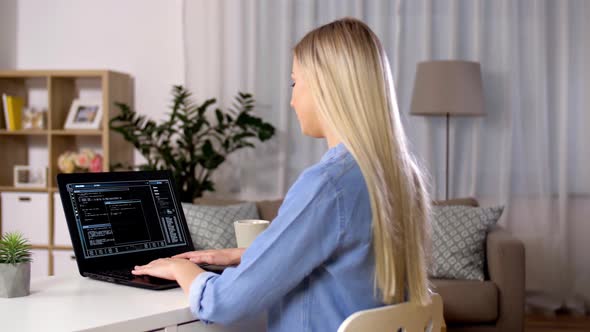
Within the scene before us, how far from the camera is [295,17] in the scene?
5.01 metres

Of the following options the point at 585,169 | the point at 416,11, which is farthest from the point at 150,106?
the point at 585,169

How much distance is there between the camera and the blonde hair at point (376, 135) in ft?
4.42

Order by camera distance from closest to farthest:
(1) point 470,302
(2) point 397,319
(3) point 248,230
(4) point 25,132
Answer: (2) point 397,319 → (3) point 248,230 → (1) point 470,302 → (4) point 25,132

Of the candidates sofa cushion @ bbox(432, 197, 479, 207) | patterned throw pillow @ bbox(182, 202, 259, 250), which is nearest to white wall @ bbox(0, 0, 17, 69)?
patterned throw pillow @ bbox(182, 202, 259, 250)

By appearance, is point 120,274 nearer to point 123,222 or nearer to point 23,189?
point 123,222

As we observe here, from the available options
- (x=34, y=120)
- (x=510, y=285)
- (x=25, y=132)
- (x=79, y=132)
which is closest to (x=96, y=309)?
(x=510, y=285)

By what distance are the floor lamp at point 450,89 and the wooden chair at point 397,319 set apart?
10.1ft

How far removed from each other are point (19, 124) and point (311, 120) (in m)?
4.17

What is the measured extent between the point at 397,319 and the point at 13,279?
2.43 feet

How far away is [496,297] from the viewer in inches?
147

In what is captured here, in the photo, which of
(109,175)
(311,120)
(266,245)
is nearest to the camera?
(266,245)

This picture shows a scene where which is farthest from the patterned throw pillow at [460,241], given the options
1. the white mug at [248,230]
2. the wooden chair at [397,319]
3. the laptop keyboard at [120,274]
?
the wooden chair at [397,319]

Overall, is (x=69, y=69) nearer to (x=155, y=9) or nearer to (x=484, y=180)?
(x=155, y=9)

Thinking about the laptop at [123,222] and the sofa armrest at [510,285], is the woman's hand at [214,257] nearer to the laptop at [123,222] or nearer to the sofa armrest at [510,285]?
the laptop at [123,222]
